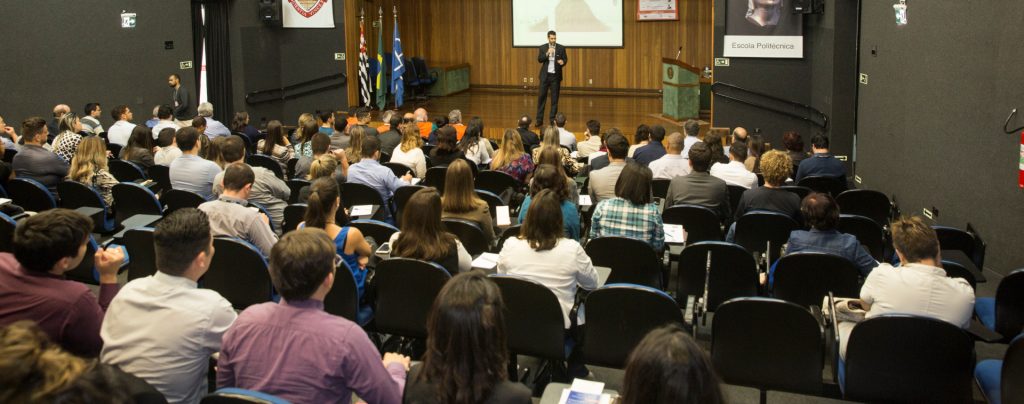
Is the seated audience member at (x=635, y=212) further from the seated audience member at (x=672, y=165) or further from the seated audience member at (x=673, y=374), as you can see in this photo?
the seated audience member at (x=673, y=374)

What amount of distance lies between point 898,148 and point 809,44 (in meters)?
3.67

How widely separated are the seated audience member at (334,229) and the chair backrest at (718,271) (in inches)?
74.9

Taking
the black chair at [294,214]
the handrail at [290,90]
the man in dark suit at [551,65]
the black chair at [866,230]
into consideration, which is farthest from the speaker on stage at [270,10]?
the black chair at [866,230]

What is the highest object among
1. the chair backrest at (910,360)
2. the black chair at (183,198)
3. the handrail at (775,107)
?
the handrail at (775,107)

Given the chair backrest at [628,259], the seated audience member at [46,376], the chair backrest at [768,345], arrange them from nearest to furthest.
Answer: the seated audience member at [46,376]
the chair backrest at [768,345]
the chair backrest at [628,259]

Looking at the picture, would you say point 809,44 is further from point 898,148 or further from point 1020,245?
point 1020,245

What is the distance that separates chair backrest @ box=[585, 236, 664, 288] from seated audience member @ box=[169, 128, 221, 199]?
11.7ft

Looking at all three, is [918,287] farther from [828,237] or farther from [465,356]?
[465,356]

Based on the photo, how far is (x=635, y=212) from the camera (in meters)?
5.56

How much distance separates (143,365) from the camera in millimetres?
3205

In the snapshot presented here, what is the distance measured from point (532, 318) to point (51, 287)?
7.04ft

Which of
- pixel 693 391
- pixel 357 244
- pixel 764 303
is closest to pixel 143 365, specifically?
pixel 357 244

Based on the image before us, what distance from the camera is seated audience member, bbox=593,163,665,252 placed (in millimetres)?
5527

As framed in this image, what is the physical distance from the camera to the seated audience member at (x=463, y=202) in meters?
5.72
